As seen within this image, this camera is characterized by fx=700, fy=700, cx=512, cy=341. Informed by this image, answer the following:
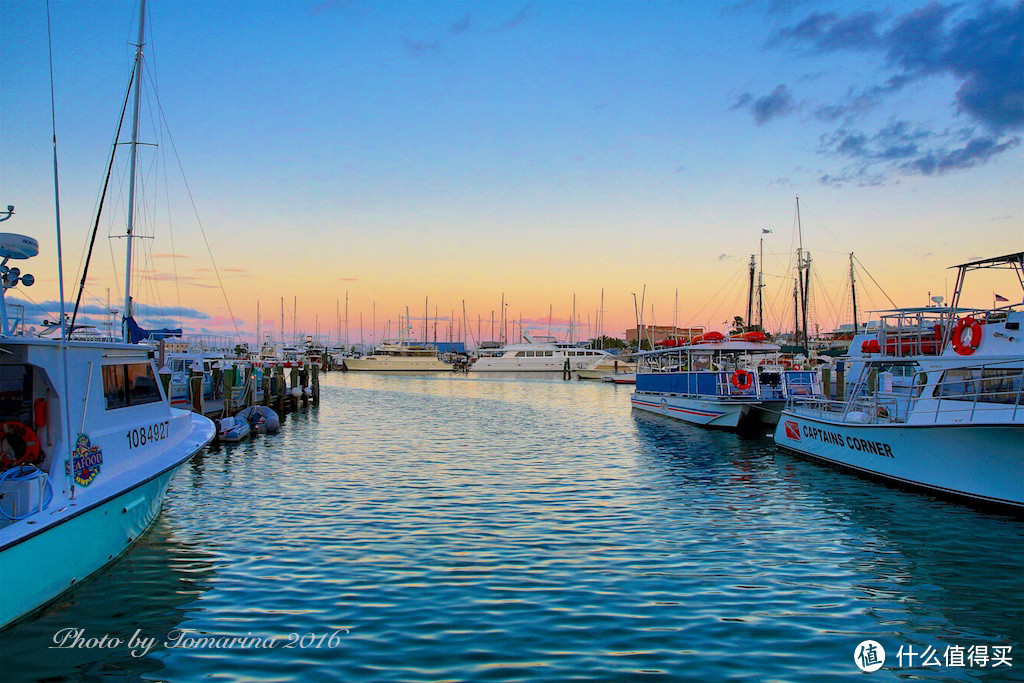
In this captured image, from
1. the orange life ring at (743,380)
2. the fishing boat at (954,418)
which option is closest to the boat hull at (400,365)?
the orange life ring at (743,380)

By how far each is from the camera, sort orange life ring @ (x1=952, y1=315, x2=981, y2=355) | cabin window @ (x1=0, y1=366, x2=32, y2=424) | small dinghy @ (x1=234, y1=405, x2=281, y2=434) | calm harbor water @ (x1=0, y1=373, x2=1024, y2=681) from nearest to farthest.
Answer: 1. calm harbor water @ (x1=0, y1=373, x2=1024, y2=681)
2. cabin window @ (x1=0, y1=366, x2=32, y2=424)
3. orange life ring @ (x1=952, y1=315, x2=981, y2=355)
4. small dinghy @ (x1=234, y1=405, x2=281, y2=434)

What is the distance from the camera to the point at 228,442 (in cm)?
2616

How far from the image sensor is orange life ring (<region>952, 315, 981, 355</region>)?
54.8ft

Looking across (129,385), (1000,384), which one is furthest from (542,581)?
(1000,384)

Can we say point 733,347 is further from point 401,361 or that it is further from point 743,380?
point 401,361

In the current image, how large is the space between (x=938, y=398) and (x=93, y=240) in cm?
1927

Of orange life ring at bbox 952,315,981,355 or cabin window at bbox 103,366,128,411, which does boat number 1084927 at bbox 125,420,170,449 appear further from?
orange life ring at bbox 952,315,981,355

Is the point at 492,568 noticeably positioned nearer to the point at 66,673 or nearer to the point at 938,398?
the point at 66,673

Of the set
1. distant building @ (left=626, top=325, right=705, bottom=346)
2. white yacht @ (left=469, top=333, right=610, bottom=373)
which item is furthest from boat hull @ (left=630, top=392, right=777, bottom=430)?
white yacht @ (left=469, top=333, right=610, bottom=373)

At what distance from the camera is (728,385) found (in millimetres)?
30062

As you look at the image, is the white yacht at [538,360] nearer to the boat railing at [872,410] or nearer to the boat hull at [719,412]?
the boat hull at [719,412]

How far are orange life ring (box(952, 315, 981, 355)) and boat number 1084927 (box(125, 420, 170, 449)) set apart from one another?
17956 mm

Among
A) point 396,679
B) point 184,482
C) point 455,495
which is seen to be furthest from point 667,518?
point 184,482

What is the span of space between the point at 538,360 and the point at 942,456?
9827cm
